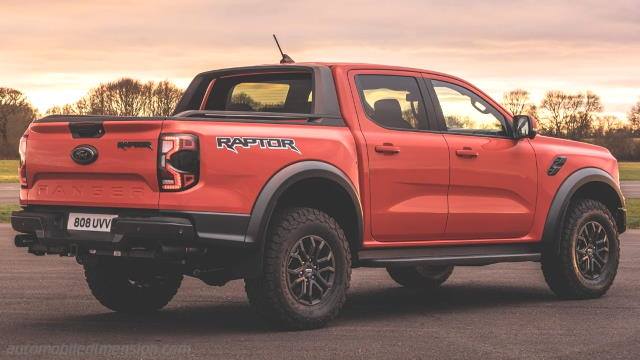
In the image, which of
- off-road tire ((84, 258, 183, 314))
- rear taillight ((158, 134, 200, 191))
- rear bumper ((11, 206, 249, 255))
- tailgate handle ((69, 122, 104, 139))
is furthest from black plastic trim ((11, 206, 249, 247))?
off-road tire ((84, 258, 183, 314))

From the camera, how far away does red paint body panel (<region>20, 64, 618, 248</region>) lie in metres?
7.02

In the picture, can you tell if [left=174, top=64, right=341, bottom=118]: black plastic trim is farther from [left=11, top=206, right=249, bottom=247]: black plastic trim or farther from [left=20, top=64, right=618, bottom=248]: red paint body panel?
[left=11, top=206, right=249, bottom=247]: black plastic trim

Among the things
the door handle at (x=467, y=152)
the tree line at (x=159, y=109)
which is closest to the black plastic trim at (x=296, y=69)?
the door handle at (x=467, y=152)

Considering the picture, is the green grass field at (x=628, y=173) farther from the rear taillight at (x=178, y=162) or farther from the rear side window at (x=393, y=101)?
the rear taillight at (x=178, y=162)

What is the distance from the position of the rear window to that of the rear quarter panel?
685 mm

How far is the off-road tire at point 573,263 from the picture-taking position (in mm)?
9547

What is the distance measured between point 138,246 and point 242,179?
0.79 meters

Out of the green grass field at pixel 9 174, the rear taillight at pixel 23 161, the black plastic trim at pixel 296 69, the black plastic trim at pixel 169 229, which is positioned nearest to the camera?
the black plastic trim at pixel 169 229

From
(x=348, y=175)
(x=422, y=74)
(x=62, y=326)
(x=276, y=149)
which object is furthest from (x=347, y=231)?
(x=62, y=326)

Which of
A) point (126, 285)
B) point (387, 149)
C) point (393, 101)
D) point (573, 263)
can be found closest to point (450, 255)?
point (387, 149)

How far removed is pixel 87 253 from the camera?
287 inches

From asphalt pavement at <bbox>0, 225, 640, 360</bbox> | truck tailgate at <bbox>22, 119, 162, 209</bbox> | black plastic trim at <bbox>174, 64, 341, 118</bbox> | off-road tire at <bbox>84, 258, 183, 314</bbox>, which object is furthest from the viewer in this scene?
off-road tire at <bbox>84, 258, 183, 314</bbox>

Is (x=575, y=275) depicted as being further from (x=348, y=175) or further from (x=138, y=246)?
(x=138, y=246)

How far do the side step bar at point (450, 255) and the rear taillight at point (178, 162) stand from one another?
1715 mm
